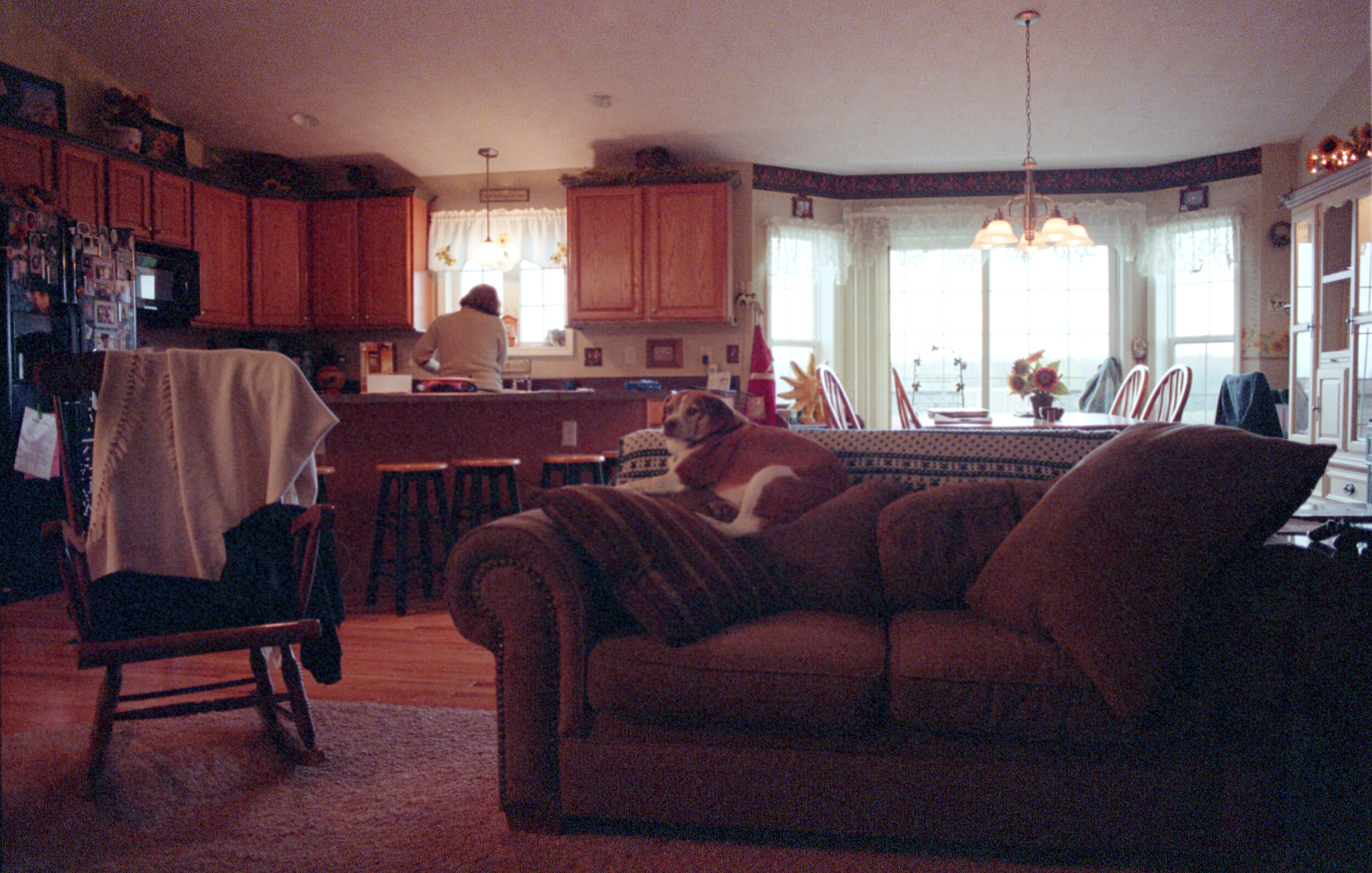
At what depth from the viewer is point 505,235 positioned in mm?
6527

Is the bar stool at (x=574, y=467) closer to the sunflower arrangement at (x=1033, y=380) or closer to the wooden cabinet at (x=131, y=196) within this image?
the sunflower arrangement at (x=1033, y=380)

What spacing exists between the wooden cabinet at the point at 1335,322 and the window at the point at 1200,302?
72 cm

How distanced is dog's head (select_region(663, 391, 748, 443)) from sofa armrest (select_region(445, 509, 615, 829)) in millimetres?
570

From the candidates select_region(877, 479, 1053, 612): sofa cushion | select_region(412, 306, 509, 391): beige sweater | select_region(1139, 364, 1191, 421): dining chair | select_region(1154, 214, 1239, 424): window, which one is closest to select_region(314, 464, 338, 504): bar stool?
select_region(412, 306, 509, 391): beige sweater

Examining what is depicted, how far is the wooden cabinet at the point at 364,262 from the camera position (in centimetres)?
645

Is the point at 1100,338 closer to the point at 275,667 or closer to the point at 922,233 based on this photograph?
the point at 922,233

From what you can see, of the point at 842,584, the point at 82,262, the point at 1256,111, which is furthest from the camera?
the point at 1256,111

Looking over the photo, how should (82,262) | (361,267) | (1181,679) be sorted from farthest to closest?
(361,267) < (82,262) < (1181,679)

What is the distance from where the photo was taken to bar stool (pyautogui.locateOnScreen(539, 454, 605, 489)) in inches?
150

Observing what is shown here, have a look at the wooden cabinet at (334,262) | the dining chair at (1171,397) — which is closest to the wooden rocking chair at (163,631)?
the dining chair at (1171,397)

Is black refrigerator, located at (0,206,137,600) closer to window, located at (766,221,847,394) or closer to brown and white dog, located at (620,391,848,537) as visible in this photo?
brown and white dog, located at (620,391,848,537)

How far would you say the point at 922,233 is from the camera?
22.0 ft

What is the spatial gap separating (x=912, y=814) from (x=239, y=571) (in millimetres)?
1425

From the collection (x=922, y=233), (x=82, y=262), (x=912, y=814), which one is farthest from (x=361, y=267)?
(x=912, y=814)
